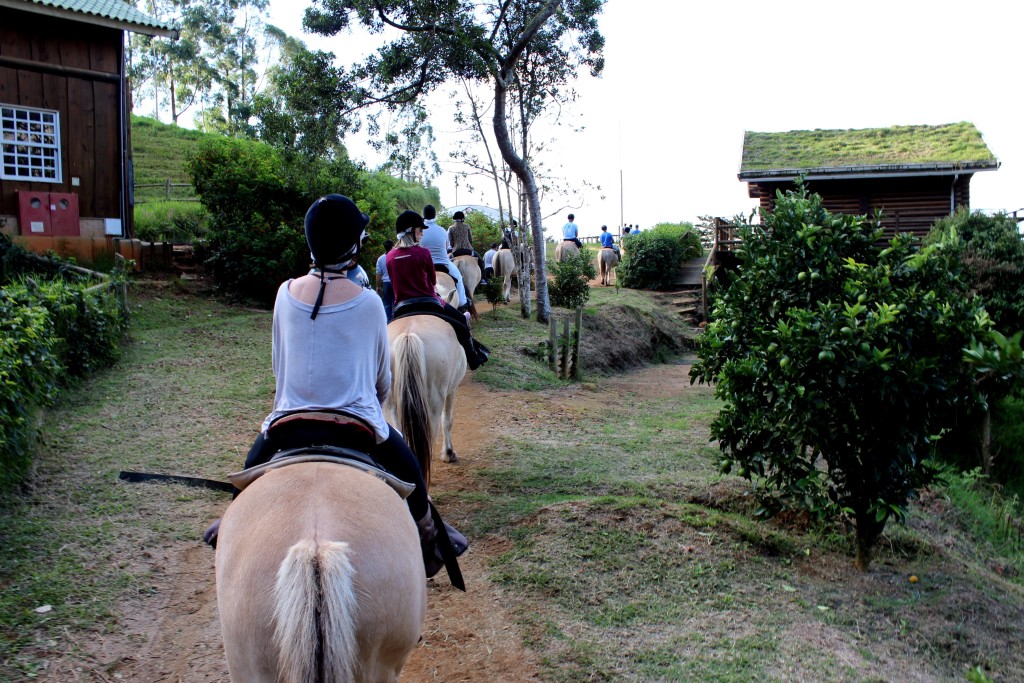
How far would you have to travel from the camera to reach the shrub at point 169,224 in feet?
64.4

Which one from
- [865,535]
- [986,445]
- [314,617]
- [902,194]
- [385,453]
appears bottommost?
[986,445]

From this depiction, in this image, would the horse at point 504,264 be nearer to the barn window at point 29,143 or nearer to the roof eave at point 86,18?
the roof eave at point 86,18

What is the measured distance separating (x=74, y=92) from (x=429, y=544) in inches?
667

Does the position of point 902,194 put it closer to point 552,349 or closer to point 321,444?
point 552,349

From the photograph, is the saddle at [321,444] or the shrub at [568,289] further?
the shrub at [568,289]

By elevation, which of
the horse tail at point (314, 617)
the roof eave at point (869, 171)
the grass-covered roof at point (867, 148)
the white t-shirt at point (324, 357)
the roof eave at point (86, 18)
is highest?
the roof eave at point (86, 18)

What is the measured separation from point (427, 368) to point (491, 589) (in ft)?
7.24

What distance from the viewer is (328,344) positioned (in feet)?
10.3

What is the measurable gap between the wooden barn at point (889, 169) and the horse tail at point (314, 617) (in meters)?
21.7

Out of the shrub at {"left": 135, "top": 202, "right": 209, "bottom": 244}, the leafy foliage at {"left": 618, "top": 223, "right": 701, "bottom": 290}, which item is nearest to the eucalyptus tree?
the shrub at {"left": 135, "top": 202, "right": 209, "bottom": 244}

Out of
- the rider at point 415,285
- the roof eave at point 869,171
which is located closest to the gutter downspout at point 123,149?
the rider at point 415,285

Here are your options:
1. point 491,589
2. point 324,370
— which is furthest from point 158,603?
point 324,370

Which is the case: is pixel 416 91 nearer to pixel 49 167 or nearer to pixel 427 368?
pixel 49 167

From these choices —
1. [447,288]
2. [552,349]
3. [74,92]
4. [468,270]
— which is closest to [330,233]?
[447,288]
